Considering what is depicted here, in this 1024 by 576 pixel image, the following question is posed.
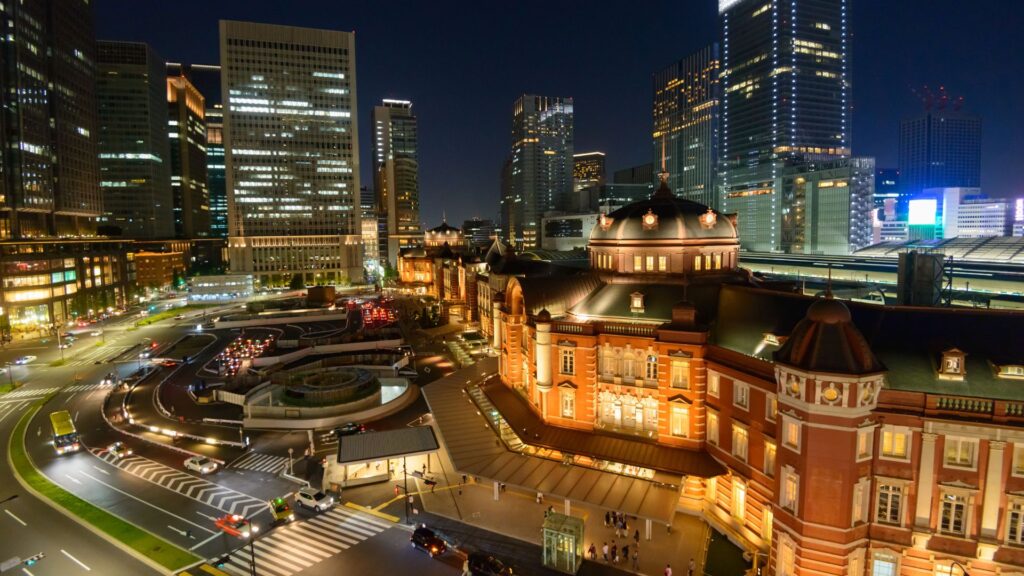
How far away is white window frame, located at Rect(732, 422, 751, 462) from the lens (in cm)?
3744

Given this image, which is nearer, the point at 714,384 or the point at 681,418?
the point at 714,384

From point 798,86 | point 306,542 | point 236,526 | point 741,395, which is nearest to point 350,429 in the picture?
point 236,526

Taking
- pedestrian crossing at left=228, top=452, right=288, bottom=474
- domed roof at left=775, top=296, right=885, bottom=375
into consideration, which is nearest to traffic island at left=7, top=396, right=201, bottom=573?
pedestrian crossing at left=228, top=452, right=288, bottom=474

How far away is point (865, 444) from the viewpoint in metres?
29.9

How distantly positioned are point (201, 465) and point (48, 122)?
440 feet

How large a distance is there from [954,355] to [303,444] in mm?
53525

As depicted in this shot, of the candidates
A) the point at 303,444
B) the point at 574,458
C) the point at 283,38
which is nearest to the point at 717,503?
the point at 574,458

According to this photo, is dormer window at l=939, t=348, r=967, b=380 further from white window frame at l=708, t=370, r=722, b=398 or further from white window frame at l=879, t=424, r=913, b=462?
white window frame at l=708, t=370, r=722, b=398

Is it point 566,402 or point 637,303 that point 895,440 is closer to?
point 637,303

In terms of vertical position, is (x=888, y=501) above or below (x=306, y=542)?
above

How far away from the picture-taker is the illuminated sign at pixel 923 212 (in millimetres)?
168000

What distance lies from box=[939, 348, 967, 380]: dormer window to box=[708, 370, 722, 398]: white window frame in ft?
44.2

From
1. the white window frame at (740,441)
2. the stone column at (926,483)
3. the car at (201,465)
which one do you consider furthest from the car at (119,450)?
the stone column at (926,483)

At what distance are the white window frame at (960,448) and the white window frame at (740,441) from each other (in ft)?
35.1
